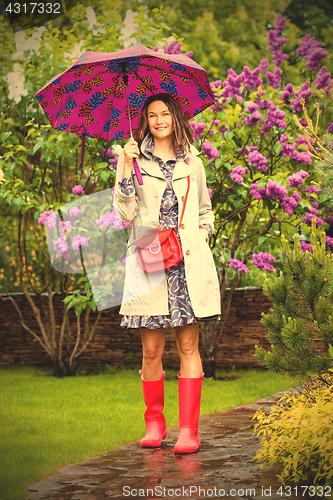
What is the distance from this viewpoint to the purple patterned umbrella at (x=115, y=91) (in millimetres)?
3256

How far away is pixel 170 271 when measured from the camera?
3.27 m

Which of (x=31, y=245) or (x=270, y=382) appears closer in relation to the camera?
(x=270, y=382)

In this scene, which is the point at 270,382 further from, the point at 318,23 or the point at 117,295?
the point at 318,23

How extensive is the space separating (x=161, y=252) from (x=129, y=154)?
62cm

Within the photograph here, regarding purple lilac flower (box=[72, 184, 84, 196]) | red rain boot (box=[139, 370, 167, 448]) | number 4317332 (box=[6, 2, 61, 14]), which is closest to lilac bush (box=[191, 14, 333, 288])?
purple lilac flower (box=[72, 184, 84, 196])

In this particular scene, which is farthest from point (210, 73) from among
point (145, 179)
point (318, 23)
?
point (145, 179)

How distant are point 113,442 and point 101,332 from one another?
401cm

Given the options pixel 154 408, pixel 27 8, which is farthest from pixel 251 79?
pixel 154 408

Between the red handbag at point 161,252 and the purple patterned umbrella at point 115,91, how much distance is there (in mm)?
673

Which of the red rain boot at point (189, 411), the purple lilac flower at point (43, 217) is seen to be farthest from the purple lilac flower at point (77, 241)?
the red rain boot at point (189, 411)

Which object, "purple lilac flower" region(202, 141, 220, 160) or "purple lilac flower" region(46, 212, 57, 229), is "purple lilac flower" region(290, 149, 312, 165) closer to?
"purple lilac flower" region(202, 141, 220, 160)

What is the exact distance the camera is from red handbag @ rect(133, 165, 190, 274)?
10.4 ft

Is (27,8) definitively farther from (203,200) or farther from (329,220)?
(329,220)

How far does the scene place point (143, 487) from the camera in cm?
255
